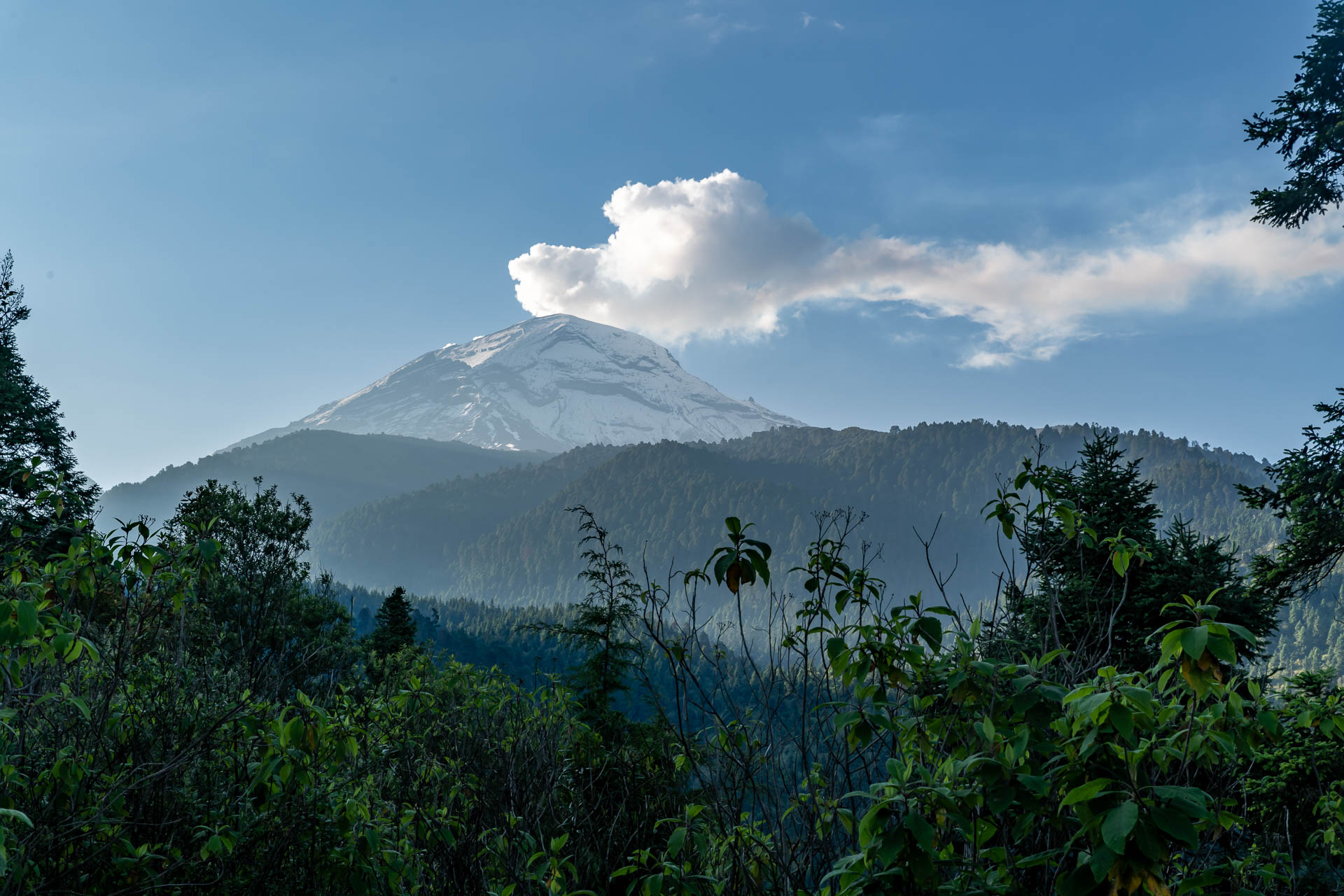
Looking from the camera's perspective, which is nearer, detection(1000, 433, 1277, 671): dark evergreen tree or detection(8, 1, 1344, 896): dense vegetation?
detection(8, 1, 1344, 896): dense vegetation

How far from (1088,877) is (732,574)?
1.27 metres

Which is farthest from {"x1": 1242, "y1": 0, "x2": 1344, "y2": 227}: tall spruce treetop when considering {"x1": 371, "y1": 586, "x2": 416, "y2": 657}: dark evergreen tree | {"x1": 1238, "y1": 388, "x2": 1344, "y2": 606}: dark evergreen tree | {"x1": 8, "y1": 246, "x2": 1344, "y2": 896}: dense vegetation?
{"x1": 371, "y1": 586, "x2": 416, "y2": 657}: dark evergreen tree

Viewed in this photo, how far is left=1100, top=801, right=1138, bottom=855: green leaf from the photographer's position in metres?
1.68

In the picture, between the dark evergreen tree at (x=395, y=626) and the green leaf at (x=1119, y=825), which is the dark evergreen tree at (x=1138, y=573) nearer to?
the green leaf at (x=1119, y=825)

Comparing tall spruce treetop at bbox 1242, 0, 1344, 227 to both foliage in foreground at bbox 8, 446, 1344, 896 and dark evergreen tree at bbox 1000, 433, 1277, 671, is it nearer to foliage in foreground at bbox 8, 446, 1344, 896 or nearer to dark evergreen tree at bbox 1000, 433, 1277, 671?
dark evergreen tree at bbox 1000, 433, 1277, 671

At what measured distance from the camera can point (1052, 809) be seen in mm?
2479

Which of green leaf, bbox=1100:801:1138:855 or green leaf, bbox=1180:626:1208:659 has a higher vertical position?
green leaf, bbox=1180:626:1208:659

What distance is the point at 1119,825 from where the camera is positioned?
1.71 metres

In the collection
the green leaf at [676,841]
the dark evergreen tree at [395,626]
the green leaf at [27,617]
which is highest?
the green leaf at [27,617]

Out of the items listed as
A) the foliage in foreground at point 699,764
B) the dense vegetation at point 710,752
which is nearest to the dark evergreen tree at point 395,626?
the dense vegetation at point 710,752

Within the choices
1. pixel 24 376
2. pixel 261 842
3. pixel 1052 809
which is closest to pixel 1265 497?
pixel 1052 809

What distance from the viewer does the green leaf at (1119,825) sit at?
168cm

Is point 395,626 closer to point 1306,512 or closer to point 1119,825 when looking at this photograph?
point 1306,512

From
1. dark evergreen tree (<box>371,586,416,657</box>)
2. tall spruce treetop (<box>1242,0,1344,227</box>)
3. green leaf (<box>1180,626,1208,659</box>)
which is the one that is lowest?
dark evergreen tree (<box>371,586,416,657</box>)
